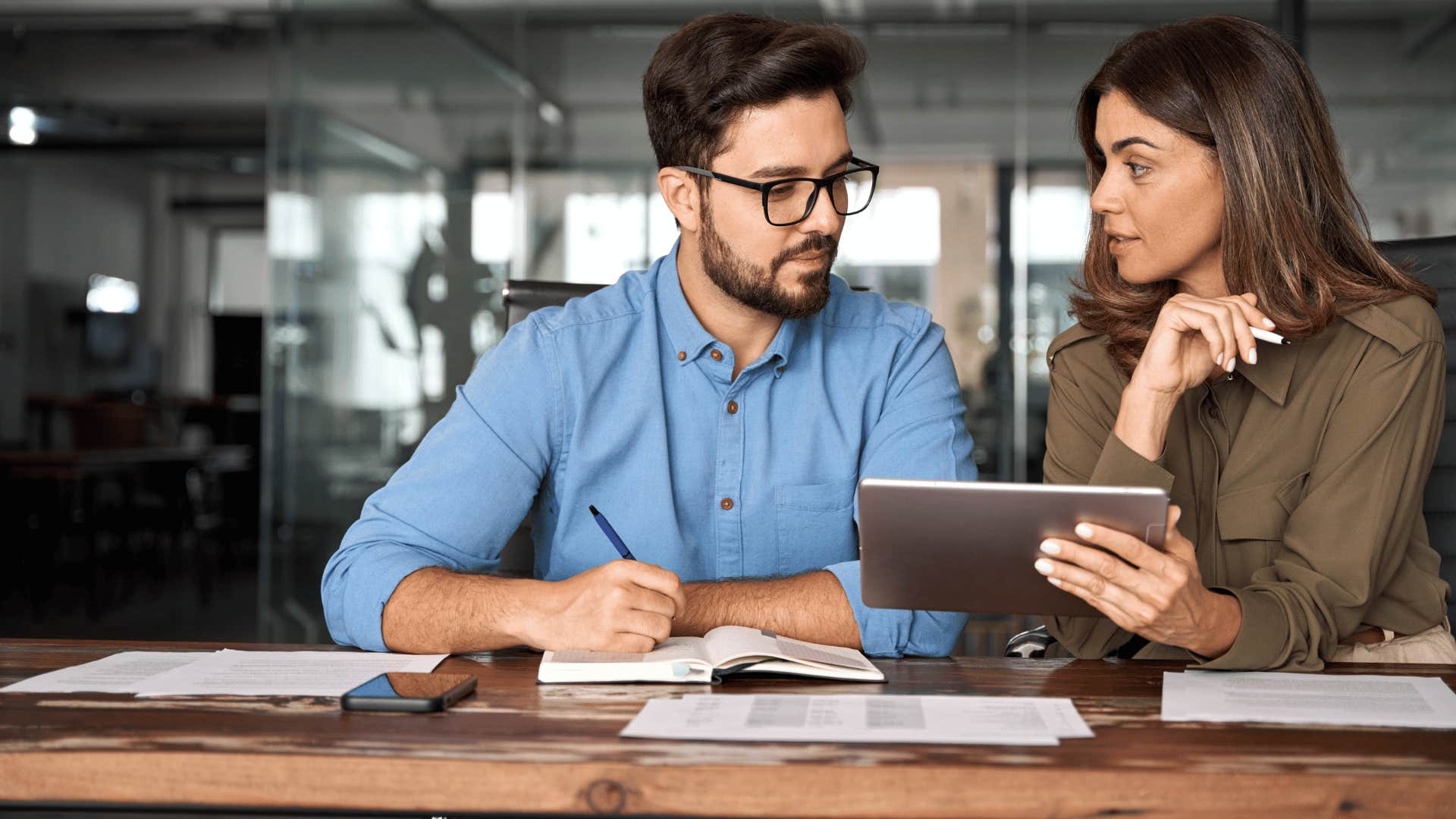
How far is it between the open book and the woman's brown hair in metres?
0.79

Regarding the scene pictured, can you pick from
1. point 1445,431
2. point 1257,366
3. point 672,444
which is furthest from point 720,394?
point 1445,431

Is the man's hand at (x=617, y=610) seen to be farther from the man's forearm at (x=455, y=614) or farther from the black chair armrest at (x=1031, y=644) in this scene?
the black chair armrest at (x=1031, y=644)

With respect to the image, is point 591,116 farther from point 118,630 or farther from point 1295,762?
point 1295,762

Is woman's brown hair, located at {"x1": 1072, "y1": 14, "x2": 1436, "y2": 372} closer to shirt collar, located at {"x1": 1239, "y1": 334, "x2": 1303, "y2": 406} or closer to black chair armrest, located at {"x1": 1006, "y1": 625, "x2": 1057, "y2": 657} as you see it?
shirt collar, located at {"x1": 1239, "y1": 334, "x2": 1303, "y2": 406}

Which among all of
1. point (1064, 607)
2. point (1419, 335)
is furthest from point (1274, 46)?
point (1064, 607)

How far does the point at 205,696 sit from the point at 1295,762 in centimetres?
95

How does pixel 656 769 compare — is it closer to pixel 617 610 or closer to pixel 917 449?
pixel 617 610

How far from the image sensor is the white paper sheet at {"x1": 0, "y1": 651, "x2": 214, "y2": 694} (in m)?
1.20

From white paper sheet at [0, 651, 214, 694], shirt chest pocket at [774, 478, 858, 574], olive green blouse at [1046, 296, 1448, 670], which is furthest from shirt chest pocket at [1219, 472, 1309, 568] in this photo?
white paper sheet at [0, 651, 214, 694]

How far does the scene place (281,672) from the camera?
50.1 inches

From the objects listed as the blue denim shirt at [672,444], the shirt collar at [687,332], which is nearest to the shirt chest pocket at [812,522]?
the blue denim shirt at [672,444]

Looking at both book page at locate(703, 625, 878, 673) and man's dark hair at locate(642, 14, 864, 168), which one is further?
man's dark hair at locate(642, 14, 864, 168)

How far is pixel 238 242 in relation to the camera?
48.8ft

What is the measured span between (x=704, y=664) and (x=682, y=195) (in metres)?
0.87
